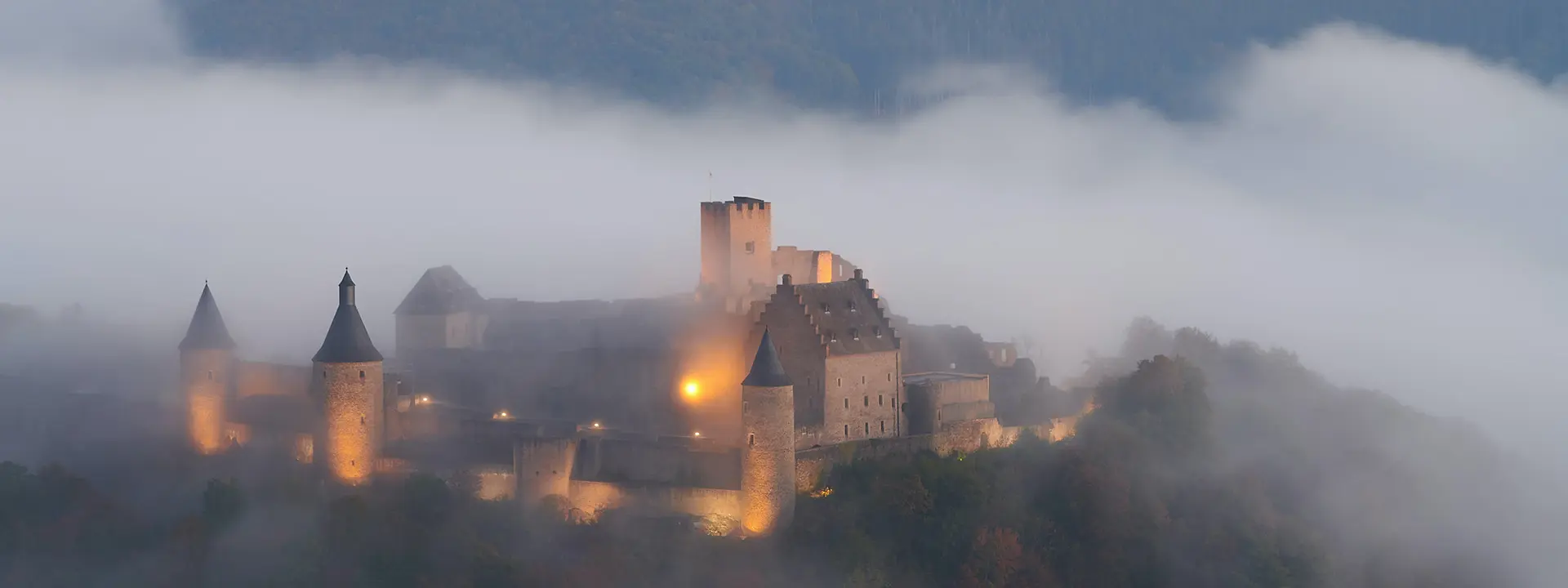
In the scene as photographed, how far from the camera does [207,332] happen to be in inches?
2410

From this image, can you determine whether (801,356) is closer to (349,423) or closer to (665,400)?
(665,400)

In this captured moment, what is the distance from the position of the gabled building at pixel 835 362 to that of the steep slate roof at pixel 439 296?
16.6m

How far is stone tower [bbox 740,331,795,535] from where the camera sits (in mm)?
52781

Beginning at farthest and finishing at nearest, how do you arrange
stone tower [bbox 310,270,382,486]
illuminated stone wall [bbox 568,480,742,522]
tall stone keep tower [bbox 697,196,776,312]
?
tall stone keep tower [bbox 697,196,776,312] → stone tower [bbox 310,270,382,486] → illuminated stone wall [bbox 568,480,742,522]

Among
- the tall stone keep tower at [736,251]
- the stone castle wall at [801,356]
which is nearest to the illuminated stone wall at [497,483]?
the stone castle wall at [801,356]

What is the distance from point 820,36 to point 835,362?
87453mm

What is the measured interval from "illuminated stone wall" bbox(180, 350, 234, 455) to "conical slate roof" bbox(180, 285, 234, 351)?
0.18m

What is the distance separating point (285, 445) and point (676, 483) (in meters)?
11.7

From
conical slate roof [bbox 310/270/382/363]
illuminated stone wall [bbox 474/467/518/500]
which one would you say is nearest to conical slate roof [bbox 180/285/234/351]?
conical slate roof [bbox 310/270/382/363]

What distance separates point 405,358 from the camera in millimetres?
69562

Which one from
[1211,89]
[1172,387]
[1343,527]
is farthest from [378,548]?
[1211,89]

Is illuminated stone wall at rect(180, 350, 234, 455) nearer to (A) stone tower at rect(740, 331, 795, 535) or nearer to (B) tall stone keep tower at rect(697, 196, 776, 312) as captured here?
(B) tall stone keep tower at rect(697, 196, 776, 312)

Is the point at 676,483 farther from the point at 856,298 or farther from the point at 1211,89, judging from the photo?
the point at 1211,89

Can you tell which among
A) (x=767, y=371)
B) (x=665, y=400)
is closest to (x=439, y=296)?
(x=665, y=400)
